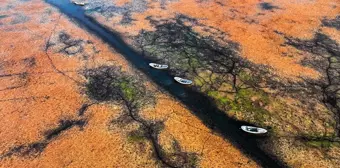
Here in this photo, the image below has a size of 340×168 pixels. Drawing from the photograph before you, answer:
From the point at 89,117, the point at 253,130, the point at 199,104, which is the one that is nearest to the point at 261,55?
the point at 199,104

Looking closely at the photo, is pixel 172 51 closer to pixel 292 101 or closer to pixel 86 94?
pixel 86 94

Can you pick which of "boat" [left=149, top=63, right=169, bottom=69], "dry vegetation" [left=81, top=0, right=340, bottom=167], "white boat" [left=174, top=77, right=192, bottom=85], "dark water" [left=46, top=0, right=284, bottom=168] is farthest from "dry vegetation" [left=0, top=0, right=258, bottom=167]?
"dry vegetation" [left=81, top=0, right=340, bottom=167]

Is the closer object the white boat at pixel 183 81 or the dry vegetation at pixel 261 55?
the dry vegetation at pixel 261 55

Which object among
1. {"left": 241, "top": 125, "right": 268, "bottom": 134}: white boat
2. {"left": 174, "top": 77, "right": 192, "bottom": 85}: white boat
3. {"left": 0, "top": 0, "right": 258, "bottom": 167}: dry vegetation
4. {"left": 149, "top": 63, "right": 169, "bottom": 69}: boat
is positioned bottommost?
{"left": 0, "top": 0, "right": 258, "bottom": 167}: dry vegetation

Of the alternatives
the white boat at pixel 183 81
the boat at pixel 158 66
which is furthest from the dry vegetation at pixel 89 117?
the white boat at pixel 183 81

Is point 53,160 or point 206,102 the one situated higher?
point 206,102

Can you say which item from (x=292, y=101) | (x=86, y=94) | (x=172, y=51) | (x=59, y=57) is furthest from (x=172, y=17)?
(x=292, y=101)

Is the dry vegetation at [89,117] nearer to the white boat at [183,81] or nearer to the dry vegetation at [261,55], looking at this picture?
the white boat at [183,81]

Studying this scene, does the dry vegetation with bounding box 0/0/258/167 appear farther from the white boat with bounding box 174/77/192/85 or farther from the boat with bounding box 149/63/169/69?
the white boat with bounding box 174/77/192/85
